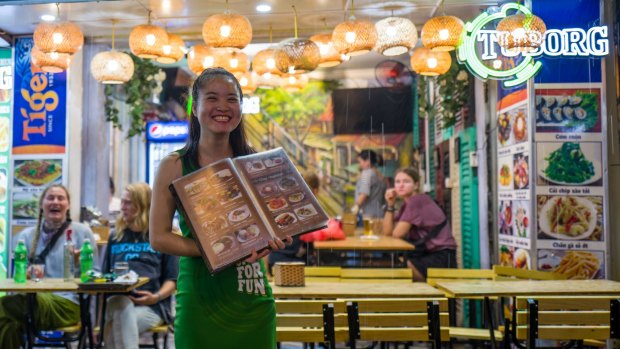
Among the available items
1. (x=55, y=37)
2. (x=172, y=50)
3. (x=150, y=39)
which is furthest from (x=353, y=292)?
(x=55, y=37)

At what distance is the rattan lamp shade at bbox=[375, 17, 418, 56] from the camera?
4656 millimetres

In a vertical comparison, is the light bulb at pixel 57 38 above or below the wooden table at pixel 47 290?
above

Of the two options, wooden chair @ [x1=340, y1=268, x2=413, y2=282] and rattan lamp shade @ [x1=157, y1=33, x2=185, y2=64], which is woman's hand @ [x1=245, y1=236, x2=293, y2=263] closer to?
wooden chair @ [x1=340, y1=268, x2=413, y2=282]

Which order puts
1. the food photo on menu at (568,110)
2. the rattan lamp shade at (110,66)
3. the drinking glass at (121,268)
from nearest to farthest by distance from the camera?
the drinking glass at (121,268), the food photo on menu at (568,110), the rattan lamp shade at (110,66)

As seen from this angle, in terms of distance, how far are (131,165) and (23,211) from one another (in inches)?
137

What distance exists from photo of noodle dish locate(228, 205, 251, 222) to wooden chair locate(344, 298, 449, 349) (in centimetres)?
165

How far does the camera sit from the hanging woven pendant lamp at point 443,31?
175 inches

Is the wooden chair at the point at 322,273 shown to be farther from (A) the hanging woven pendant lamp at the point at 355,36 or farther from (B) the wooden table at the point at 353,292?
(A) the hanging woven pendant lamp at the point at 355,36

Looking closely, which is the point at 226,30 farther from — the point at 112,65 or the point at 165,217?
the point at 165,217

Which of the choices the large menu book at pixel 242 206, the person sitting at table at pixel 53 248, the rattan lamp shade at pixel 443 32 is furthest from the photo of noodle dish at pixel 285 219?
the rattan lamp shade at pixel 443 32

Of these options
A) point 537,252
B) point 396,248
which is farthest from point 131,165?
point 537,252

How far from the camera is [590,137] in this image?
4.49 m

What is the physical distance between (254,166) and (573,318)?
2.37 meters

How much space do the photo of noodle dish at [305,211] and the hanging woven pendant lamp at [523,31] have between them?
298 centimetres
